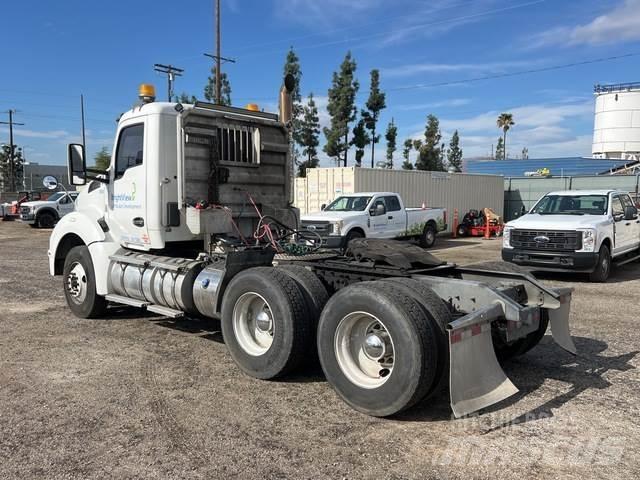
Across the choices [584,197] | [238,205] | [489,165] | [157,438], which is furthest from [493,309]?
[489,165]

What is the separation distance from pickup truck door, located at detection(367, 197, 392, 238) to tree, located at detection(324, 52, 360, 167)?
59.6ft

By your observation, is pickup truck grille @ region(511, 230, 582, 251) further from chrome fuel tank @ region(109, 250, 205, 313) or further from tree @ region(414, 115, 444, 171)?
tree @ region(414, 115, 444, 171)

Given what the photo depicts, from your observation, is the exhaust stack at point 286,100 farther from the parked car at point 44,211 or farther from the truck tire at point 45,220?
the truck tire at point 45,220

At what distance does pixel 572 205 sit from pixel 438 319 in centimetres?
964

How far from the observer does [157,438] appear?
401cm

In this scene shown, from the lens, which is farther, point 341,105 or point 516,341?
point 341,105

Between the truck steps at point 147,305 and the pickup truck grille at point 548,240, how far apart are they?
25.4 ft

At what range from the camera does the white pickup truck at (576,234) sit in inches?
431

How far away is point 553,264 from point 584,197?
227 centimetres

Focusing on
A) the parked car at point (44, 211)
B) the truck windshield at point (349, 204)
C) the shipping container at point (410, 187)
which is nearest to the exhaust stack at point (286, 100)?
the truck windshield at point (349, 204)

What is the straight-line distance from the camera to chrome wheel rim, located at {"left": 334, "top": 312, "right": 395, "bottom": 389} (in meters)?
4.54

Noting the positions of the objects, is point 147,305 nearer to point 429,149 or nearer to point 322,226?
point 322,226

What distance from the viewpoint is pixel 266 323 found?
17.7 feet

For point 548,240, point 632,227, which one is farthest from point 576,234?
point 632,227
